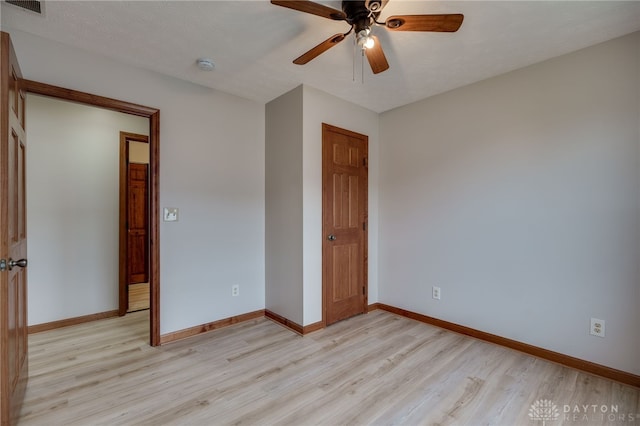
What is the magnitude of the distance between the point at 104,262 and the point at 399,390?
3225 millimetres

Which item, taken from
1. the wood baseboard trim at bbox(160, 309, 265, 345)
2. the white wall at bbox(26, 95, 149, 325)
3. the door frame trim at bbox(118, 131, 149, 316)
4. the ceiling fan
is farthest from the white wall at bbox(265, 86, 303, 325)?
the white wall at bbox(26, 95, 149, 325)

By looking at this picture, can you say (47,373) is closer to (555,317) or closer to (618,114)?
(555,317)

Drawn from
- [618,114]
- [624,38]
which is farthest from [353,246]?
[624,38]

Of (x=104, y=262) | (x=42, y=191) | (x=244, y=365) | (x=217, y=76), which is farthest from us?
(x=104, y=262)

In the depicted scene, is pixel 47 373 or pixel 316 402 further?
pixel 47 373

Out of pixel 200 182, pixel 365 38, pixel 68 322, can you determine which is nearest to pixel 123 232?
pixel 68 322

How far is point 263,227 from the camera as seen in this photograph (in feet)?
11.1

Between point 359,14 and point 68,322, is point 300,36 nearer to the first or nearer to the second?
point 359,14

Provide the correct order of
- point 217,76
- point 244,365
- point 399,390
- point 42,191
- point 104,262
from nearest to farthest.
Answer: point 399,390
point 244,365
point 217,76
point 42,191
point 104,262

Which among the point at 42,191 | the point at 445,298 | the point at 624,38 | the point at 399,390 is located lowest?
the point at 399,390

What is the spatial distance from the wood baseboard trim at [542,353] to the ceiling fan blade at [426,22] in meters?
2.50

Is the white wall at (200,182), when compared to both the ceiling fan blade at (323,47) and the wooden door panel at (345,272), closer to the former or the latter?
the wooden door panel at (345,272)

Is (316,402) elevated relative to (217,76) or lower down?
lower down

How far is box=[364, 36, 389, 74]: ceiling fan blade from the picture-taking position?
183cm
